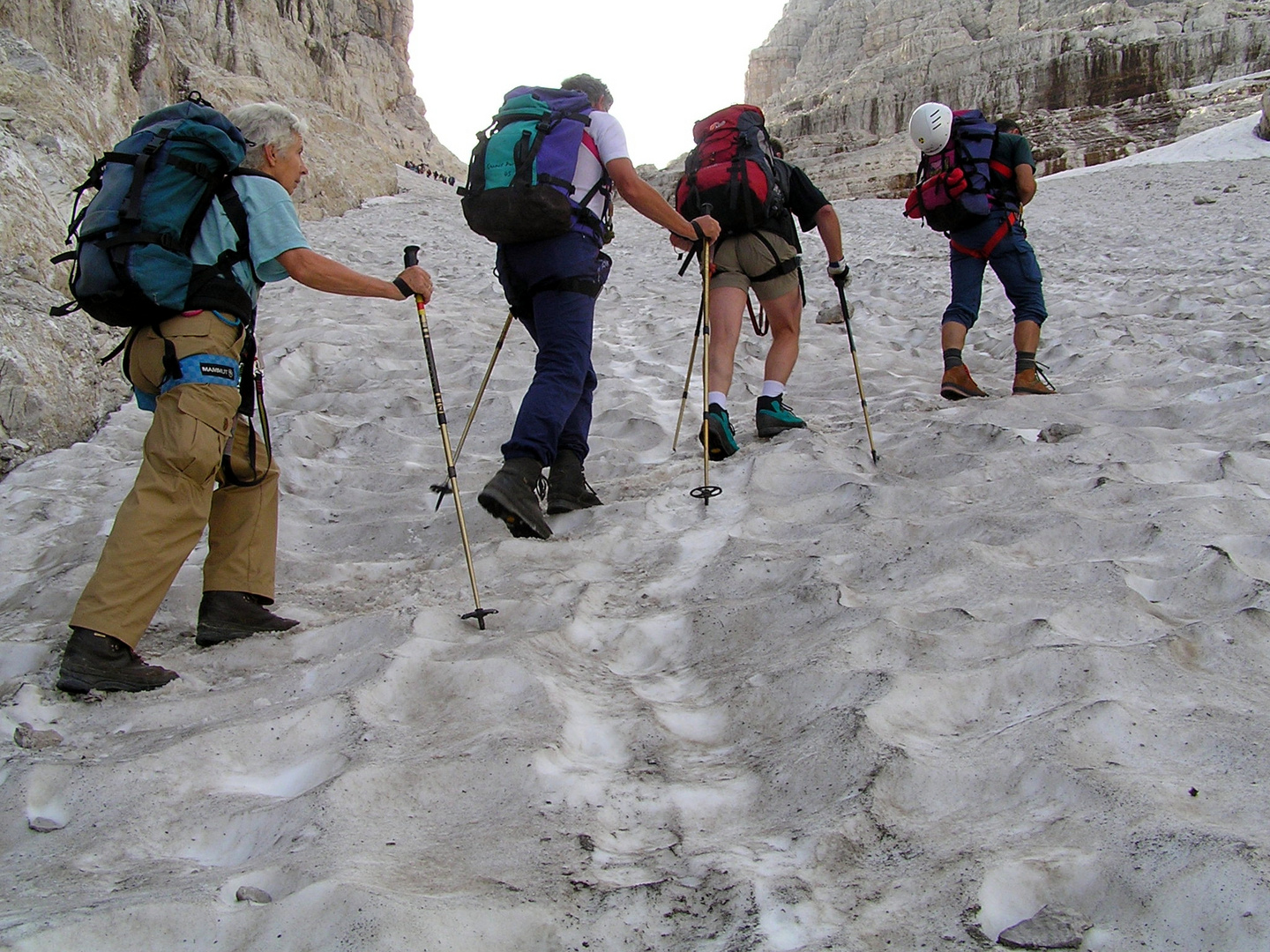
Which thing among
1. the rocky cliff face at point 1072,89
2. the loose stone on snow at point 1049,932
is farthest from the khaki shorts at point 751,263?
the rocky cliff face at point 1072,89

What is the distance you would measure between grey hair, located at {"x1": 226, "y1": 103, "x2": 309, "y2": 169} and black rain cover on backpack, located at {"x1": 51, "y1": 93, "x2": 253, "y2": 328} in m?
0.23

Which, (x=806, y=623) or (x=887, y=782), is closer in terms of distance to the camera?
(x=887, y=782)

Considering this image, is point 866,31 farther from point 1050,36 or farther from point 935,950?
point 935,950

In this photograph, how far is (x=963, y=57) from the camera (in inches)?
2367

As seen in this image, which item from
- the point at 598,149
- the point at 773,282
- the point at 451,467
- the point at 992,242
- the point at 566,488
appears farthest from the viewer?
the point at 992,242

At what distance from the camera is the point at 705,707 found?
8.59 feet

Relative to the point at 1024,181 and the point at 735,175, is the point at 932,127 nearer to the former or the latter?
the point at 1024,181

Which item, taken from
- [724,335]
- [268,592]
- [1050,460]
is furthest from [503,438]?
[1050,460]

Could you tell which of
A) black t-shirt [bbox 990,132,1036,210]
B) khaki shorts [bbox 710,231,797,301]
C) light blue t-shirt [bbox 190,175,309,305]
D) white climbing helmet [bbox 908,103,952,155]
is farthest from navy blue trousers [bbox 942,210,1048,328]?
light blue t-shirt [bbox 190,175,309,305]

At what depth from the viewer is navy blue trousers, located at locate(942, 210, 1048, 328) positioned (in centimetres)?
Result: 626

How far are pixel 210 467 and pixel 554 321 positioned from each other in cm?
178

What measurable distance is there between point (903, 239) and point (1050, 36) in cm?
5071

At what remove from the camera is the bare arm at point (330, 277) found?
3.09 m

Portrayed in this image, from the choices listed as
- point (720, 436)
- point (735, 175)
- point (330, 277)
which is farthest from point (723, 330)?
point (330, 277)
